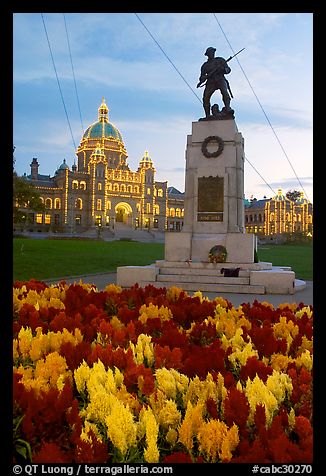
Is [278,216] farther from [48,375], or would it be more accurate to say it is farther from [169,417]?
[169,417]

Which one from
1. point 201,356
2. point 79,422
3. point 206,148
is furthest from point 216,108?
point 79,422

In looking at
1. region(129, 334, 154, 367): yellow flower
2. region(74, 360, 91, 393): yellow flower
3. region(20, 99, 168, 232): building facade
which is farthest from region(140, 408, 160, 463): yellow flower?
region(20, 99, 168, 232): building facade

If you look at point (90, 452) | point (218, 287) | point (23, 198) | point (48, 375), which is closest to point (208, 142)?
point (218, 287)

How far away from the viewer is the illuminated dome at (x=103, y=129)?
12950cm

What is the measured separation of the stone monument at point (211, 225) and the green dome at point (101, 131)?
11609 cm

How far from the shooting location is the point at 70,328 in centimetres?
489

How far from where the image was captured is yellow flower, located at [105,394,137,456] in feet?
7.79

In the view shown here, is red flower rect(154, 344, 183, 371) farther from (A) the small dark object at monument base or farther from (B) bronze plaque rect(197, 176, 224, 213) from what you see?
(B) bronze plaque rect(197, 176, 224, 213)

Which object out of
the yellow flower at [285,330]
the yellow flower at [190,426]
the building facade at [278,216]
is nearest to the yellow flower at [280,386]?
the yellow flower at [190,426]

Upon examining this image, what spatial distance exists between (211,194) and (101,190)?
106725mm

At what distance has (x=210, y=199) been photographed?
1659 centimetres
